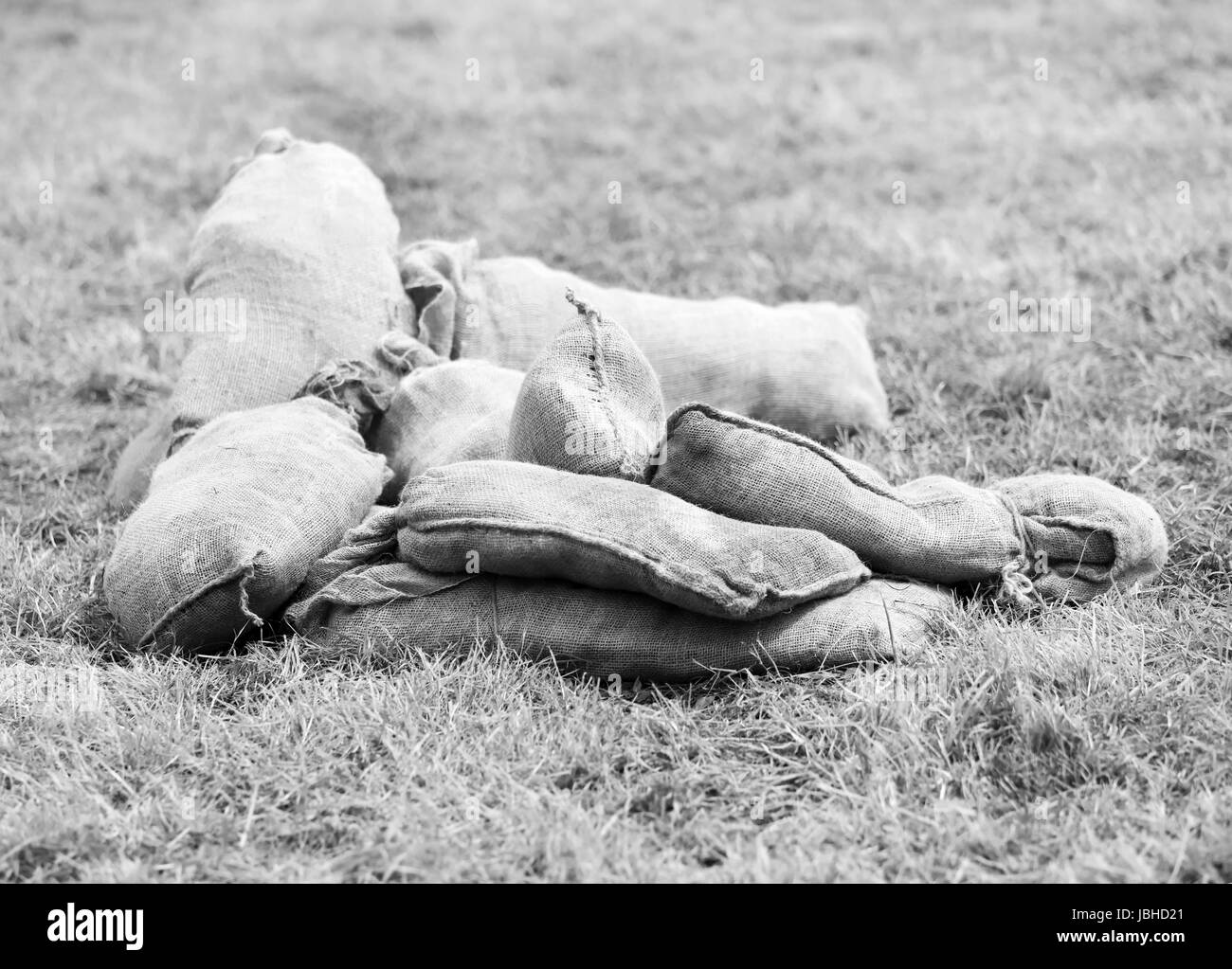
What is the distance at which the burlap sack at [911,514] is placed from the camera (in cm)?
287

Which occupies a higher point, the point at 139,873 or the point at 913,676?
the point at 913,676

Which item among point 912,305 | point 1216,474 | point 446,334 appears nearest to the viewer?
point 1216,474

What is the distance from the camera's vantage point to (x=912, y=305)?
4.84 meters

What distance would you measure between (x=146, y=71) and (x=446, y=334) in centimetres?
507

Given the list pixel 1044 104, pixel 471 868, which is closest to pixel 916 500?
pixel 471 868

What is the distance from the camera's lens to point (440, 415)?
345 cm

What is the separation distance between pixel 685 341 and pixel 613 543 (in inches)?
54.4

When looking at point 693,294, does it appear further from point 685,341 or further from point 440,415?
point 440,415

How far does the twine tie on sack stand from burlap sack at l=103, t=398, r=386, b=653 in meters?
1.49

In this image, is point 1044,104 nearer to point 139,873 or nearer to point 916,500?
point 916,500

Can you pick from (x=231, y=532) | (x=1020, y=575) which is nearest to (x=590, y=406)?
(x=231, y=532)

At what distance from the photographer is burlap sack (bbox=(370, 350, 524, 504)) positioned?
3.28m

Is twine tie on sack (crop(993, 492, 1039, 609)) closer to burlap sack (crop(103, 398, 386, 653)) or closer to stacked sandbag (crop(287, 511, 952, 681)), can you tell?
stacked sandbag (crop(287, 511, 952, 681))
